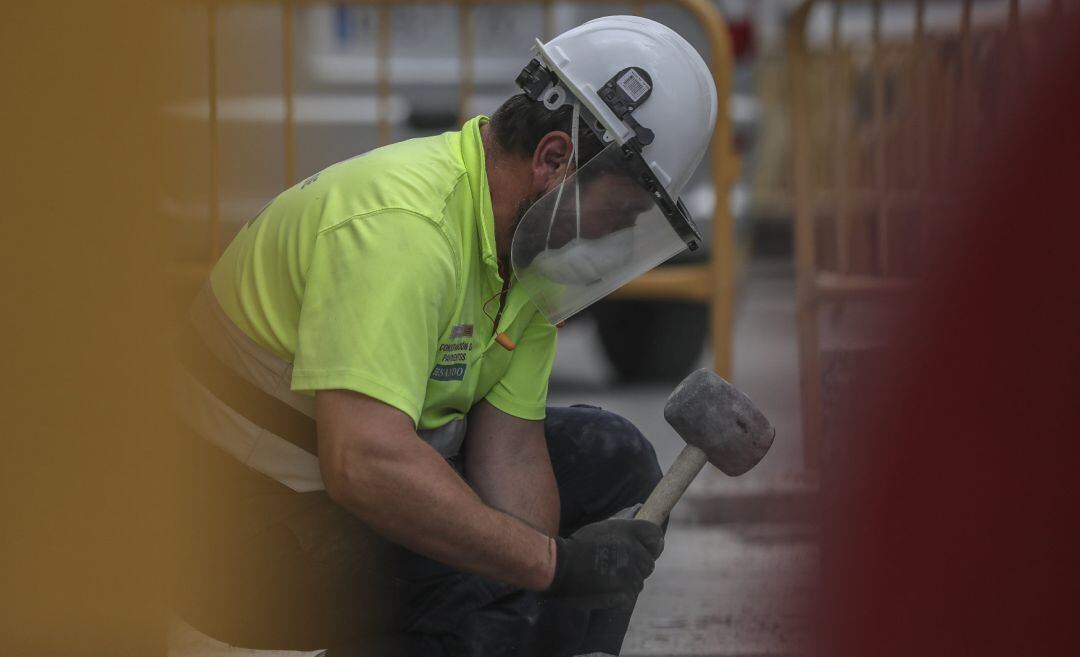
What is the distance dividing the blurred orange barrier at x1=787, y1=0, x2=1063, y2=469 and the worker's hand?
0.47 meters

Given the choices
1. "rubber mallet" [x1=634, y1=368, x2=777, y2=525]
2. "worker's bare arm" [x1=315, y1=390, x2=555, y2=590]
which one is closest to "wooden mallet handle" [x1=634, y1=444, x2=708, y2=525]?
"rubber mallet" [x1=634, y1=368, x2=777, y2=525]

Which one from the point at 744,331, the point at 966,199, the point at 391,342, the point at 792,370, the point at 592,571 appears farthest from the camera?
the point at 744,331

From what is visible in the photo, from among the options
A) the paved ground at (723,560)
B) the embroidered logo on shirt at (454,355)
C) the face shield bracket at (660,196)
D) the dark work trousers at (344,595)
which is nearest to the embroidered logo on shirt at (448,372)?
the embroidered logo on shirt at (454,355)

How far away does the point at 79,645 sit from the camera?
151 cm

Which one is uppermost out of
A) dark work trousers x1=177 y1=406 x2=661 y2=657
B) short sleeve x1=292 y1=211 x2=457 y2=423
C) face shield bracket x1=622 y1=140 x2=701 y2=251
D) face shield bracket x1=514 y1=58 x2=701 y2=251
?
face shield bracket x1=514 y1=58 x2=701 y2=251

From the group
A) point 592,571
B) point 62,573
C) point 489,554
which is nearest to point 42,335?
point 62,573

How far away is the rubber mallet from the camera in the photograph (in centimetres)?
238

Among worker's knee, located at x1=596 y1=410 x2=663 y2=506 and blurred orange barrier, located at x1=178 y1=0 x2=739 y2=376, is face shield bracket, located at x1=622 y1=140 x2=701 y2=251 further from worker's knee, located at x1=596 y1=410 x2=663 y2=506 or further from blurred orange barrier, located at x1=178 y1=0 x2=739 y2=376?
blurred orange barrier, located at x1=178 y1=0 x2=739 y2=376

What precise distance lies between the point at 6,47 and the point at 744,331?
7.36 meters

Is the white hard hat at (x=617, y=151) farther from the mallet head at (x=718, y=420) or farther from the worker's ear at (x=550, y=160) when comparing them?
the mallet head at (x=718, y=420)

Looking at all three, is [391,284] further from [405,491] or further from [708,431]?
[708,431]

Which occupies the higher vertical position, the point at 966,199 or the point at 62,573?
the point at 966,199

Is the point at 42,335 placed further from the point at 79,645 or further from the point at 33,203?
the point at 79,645

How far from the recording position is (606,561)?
2252 millimetres
